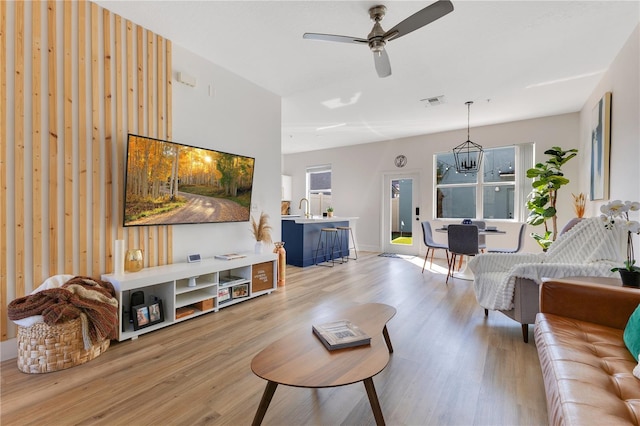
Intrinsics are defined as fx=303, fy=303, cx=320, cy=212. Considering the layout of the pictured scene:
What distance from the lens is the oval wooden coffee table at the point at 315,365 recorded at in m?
1.29

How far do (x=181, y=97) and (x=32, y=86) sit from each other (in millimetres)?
1262

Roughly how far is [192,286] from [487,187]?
587cm

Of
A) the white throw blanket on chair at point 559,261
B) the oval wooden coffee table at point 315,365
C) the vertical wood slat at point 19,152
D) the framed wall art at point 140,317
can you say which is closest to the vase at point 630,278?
the white throw blanket on chair at point 559,261

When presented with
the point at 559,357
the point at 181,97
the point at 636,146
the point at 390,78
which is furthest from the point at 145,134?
the point at 636,146

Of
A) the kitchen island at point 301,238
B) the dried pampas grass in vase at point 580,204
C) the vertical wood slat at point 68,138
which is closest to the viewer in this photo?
the vertical wood slat at point 68,138

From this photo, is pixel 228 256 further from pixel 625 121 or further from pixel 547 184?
pixel 547 184

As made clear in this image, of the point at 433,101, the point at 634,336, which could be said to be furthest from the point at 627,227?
the point at 433,101

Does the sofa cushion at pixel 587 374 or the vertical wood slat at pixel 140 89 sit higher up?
the vertical wood slat at pixel 140 89

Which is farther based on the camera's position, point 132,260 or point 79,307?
point 132,260

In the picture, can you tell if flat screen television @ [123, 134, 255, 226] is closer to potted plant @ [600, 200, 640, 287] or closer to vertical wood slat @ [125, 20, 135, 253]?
vertical wood slat @ [125, 20, 135, 253]

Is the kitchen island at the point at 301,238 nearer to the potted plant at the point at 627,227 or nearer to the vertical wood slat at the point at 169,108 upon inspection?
the vertical wood slat at the point at 169,108

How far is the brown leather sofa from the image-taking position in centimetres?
106

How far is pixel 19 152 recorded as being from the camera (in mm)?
2234

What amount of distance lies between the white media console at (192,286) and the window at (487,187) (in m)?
4.51
